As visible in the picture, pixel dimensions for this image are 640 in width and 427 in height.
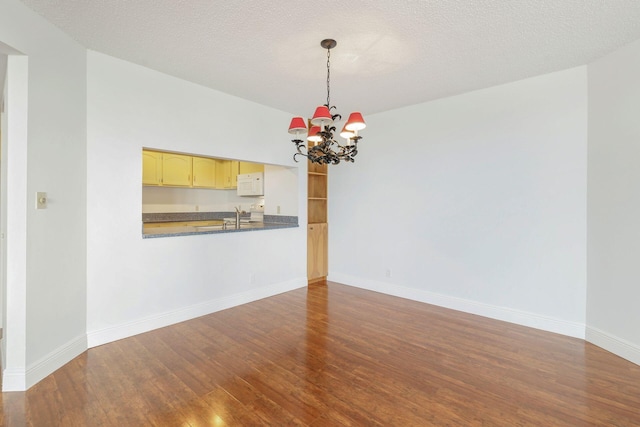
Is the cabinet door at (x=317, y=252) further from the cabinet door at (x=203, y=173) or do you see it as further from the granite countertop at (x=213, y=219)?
the cabinet door at (x=203, y=173)

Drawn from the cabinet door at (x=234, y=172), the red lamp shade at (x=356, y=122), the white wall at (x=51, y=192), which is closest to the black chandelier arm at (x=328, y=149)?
the red lamp shade at (x=356, y=122)

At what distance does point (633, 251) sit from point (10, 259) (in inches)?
199

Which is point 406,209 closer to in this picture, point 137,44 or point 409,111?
point 409,111

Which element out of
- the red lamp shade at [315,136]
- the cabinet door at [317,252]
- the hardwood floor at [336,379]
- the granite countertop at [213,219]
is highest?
the red lamp shade at [315,136]

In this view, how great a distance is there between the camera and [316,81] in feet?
11.0

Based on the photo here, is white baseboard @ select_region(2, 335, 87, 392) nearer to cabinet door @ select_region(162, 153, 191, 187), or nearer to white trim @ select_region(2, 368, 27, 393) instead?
white trim @ select_region(2, 368, 27, 393)

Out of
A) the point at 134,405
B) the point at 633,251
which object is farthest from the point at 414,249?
the point at 134,405

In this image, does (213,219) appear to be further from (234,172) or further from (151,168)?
(151,168)

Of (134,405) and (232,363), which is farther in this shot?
(232,363)

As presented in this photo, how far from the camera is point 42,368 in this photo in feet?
7.36

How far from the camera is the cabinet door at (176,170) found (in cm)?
530

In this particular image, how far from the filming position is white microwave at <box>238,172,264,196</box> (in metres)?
5.30

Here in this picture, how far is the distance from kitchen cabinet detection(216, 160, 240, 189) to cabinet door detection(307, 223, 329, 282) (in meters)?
2.09

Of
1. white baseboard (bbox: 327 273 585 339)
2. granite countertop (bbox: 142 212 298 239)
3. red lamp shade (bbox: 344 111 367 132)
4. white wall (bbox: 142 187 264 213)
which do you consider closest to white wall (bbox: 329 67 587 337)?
white baseboard (bbox: 327 273 585 339)
